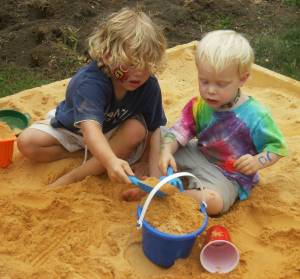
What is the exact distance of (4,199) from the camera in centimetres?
245

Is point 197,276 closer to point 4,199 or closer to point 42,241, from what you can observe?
point 42,241

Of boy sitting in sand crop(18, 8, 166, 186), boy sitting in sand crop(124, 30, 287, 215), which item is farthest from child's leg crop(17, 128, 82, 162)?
boy sitting in sand crop(124, 30, 287, 215)

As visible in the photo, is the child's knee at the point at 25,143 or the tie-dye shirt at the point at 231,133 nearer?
the tie-dye shirt at the point at 231,133

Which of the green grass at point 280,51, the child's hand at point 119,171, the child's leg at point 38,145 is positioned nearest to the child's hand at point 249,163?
the child's hand at point 119,171

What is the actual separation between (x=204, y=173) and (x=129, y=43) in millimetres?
629

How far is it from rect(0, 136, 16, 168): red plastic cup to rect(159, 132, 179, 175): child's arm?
70 cm

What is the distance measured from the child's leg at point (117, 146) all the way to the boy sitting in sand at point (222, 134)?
125mm

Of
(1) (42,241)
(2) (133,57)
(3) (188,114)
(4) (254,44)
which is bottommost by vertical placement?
(4) (254,44)

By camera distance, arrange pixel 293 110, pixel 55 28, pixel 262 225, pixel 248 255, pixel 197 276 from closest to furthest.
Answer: pixel 197 276
pixel 248 255
pixel 262 225
pixel 293 110
pixel 55 28

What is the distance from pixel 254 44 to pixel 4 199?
2426mm

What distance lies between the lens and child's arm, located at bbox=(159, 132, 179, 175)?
7.68ft

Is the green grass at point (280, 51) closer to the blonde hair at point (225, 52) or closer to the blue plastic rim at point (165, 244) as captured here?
the blonde hair at point (225, 52)

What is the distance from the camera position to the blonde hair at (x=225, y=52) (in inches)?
89.3

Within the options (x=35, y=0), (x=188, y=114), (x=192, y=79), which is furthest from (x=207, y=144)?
(x=35, y=0)
